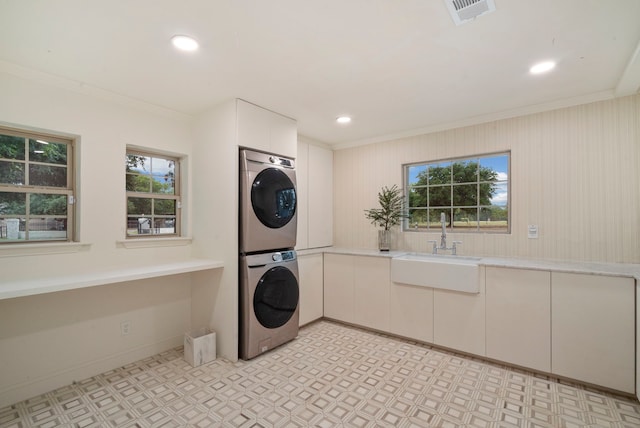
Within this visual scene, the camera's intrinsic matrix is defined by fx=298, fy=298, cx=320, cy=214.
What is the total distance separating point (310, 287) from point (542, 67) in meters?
3.03

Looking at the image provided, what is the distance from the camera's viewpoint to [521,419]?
1.94 m

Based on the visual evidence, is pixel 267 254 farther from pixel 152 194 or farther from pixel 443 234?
pixel 443 234

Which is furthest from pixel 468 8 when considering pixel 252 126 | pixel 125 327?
pixel 125 327

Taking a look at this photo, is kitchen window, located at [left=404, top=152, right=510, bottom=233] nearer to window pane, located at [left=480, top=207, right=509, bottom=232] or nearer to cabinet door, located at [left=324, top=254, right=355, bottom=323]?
window pane, located at [left=480, top=207, right=509, bottom=232]

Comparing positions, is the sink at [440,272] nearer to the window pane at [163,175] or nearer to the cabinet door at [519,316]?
the cabinet door at [519,316]

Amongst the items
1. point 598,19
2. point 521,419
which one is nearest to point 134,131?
point 598,19

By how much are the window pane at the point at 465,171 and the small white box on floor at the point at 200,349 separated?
3.09 m

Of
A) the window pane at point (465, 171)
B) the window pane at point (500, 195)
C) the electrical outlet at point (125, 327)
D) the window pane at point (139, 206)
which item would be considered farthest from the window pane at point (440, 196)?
the electrical outlet at point (125, 327)

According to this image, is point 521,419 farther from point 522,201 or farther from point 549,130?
point 549,130

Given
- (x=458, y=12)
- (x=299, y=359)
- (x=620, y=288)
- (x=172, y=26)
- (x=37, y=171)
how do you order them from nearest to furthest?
(x=458, y=12) → (x=172, y=26) → (x=620, y=288) → (x=37, y=171) → (x=299, y=359)

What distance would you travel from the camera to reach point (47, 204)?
2.39 meters

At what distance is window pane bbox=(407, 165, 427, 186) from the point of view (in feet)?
12.1

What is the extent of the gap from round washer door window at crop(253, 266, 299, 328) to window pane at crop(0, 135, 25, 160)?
6.98 ft

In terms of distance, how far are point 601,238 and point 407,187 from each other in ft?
6.19
